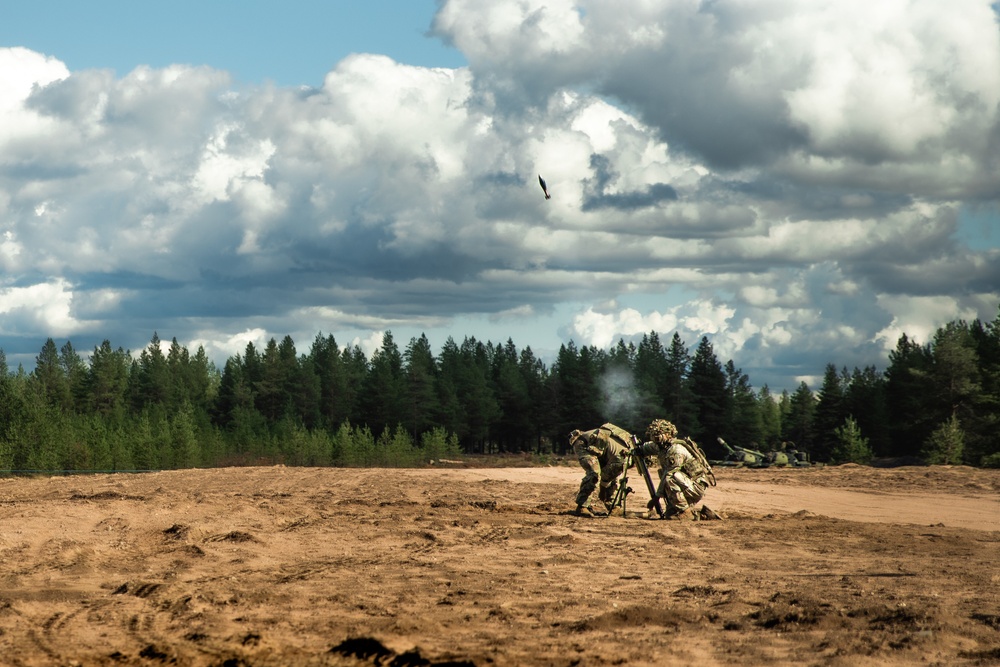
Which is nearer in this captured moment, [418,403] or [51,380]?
[418,403]

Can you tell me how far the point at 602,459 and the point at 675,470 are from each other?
1.59 meters

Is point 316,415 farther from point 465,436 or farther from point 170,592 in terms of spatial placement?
point 170,592

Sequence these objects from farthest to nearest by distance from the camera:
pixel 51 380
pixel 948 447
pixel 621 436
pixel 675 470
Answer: pixel 51 380 < pixel 948 447 < pixel 621 436 < pixel 675 470

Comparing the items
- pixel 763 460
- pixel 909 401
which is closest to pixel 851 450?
pixel 763 460

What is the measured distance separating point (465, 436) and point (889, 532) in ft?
266

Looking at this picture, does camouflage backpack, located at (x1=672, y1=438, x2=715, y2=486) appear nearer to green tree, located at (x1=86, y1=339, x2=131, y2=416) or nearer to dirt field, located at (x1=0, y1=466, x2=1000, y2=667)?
dirt field, located at (x1=0, y1=466, x2=1000, y2=667)

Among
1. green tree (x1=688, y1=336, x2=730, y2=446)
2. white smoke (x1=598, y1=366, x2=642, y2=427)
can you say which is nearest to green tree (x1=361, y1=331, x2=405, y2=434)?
white smoke (x1=598, y1=366, x2=642, y2=427)

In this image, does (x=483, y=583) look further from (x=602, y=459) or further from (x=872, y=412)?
(x=872, y=412)

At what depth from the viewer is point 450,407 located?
93812 millimetres

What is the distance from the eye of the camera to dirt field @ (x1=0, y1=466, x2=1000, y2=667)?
1001cm

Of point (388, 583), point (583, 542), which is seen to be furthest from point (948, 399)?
point (388, 583)

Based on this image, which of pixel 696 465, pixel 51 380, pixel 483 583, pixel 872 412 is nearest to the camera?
pixel 483 583

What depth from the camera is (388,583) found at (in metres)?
13.8

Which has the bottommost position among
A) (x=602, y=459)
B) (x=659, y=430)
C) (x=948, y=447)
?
(x=948, y=447)
